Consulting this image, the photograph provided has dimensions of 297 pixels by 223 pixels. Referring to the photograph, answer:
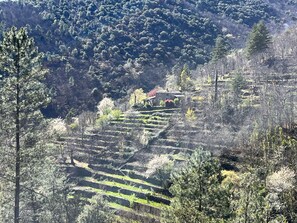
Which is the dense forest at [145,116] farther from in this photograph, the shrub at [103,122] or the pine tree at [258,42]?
the shrub at [103,122]

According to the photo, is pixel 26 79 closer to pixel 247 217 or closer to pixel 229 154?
pixel 247 217

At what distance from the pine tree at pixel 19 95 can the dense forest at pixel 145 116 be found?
0.05 m

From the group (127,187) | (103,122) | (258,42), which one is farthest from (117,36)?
(127,187)

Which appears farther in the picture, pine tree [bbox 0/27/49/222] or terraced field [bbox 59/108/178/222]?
terraced field [bbox 59/108/178/222]

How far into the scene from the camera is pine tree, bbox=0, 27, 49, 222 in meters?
18.1

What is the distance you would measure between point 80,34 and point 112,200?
80.6 m

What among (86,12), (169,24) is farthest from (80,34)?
(169,24)

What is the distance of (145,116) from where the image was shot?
5769 centimetres

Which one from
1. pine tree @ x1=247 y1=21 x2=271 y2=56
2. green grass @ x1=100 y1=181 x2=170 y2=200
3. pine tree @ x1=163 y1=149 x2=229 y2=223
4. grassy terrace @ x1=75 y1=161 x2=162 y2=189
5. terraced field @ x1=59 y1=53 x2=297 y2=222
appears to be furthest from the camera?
pine tree @ x1=247 y1=21 x2=271 y2=56

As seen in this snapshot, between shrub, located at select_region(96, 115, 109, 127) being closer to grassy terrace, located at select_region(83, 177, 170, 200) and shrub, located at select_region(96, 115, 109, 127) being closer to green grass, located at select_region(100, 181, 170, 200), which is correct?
grassy terrace, located at select_region(83, 177, 170, 200)

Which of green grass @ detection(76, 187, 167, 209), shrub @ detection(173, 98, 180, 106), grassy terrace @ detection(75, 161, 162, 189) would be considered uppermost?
shrub @ detection(173, 98, 180, 106)

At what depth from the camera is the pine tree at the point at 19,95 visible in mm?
18109

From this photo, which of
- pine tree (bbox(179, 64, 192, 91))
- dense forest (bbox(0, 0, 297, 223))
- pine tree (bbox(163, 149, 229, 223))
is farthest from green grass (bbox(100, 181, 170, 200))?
pine tree (bbox(179, 64, 192, 91))

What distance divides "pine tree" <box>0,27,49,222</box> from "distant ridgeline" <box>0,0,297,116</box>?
6055cm
